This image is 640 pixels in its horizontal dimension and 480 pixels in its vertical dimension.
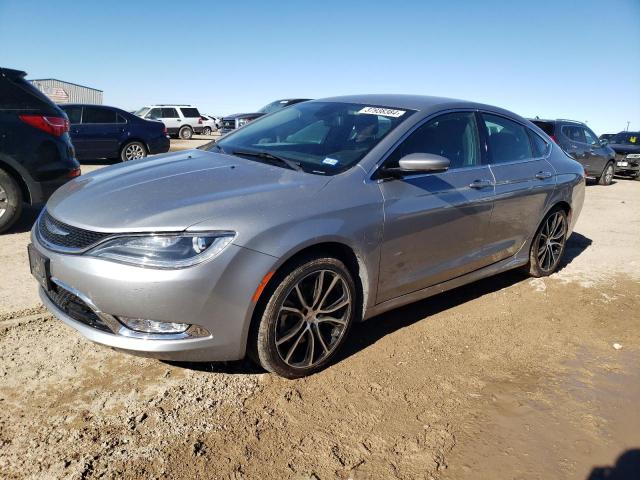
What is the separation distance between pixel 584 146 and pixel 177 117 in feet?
68.5

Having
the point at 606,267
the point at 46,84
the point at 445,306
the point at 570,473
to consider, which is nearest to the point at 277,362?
the point at 570,473

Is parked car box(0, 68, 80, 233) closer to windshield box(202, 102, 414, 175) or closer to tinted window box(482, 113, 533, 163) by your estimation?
windshield box(202, 102, 414, 175)

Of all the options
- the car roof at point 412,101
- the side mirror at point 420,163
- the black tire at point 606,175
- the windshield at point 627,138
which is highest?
the windshield at point 627,138

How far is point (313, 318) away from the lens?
297cm

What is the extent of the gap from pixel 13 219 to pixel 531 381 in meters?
5.28

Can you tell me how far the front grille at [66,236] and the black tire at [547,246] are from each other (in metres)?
3.87

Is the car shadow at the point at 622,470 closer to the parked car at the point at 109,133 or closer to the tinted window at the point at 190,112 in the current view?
→ the parked car at the point at 109,133

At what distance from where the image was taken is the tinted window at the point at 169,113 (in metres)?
27.7

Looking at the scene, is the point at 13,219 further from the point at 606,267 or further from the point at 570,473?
the point at 606,267

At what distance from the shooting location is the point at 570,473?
7.84ft

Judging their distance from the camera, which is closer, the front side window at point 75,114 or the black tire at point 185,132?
the front side window at point 75,114

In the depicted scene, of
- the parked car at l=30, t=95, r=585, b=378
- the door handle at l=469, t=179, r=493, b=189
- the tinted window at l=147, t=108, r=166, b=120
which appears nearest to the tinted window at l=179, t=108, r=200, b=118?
the tinted window at l=147, t=108, r=166, b=120

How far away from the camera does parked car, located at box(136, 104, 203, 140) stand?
27.4 metres

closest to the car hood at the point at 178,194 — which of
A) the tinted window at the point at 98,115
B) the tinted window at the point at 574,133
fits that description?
the tinted window at the point at 98,115
